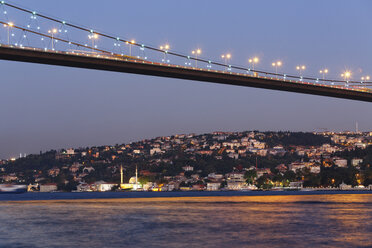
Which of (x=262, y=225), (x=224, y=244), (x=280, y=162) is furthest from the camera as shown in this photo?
(x=280, y=162)

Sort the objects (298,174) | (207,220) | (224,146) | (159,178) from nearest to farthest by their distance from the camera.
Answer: (207,220), (298,174), (159,178), (224,146)

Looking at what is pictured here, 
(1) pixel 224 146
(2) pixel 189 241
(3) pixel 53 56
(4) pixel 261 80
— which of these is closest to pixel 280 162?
(1) pixel 224 146

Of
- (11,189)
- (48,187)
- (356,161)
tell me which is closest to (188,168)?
(48,187)

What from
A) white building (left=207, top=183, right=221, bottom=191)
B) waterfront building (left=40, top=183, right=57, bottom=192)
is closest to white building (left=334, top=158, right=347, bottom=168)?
white building (left=207, top=183, right=221, bottom=191)

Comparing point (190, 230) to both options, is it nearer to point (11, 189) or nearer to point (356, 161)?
point (11, 189)

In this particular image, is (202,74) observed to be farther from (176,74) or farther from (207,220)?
(207,220)

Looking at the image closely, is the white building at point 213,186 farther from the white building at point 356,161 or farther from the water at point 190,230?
the water at point 190,230

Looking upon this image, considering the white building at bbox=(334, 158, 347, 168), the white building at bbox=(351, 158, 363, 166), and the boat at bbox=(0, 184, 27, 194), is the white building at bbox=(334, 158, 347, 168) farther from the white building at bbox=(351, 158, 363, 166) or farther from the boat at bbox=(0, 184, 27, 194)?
the boat at bbox=(0, 184, 27, 194)

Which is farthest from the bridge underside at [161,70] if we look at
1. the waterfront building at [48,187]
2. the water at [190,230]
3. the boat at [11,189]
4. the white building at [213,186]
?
the waterfront building at [48,187]
